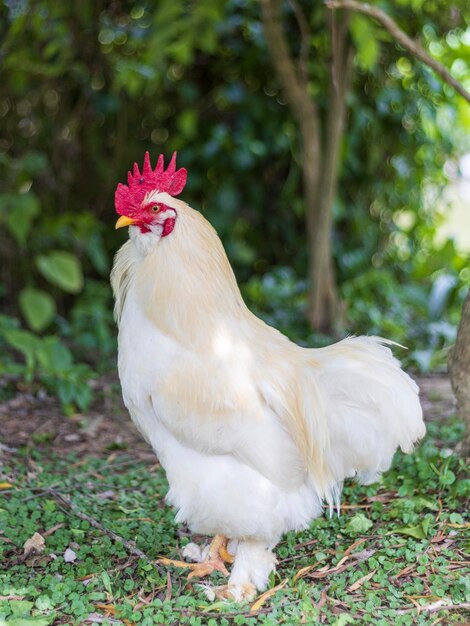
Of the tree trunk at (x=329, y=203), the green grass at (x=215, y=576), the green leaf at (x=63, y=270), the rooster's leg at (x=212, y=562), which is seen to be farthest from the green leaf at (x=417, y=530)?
the tree trunk at (x=329, y=203)

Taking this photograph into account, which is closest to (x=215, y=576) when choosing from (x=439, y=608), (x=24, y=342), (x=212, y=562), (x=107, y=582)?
(x=212, y=562)

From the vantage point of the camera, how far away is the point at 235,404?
9.93 ft

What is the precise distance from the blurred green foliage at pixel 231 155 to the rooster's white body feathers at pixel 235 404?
321cm

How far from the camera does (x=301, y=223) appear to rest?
8.38 meters

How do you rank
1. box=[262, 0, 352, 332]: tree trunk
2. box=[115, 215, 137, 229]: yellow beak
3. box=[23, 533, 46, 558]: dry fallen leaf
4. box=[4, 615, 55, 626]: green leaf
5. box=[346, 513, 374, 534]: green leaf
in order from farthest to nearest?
box=[262, 0, 352, 332]: tree trunk, box=[346, 513, 374, 534]: green leaf, box=[23, 533, 46, 558]: dry fallen leaf, box=[115, 215, 137, 229]: yellow beak, box=[4, 615, 55, 626]: green leaf

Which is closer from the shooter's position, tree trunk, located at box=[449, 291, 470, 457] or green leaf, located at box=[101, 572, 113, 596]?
green leaf, located at box=[101, 572, 113, 596]

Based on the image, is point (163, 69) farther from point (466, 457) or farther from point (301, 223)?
point (466, 457)

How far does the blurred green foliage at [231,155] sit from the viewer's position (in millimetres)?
6824

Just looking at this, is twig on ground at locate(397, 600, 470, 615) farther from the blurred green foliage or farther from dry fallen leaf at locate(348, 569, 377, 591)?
the blurred green foliage

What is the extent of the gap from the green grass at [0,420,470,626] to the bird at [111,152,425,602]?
241 mm

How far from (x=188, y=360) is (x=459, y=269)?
18.1 feet

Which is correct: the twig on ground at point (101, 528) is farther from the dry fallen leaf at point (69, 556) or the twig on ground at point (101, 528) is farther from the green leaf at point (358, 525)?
the green leaf at point (358, 525)

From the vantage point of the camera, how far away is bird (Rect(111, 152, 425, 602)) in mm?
3023

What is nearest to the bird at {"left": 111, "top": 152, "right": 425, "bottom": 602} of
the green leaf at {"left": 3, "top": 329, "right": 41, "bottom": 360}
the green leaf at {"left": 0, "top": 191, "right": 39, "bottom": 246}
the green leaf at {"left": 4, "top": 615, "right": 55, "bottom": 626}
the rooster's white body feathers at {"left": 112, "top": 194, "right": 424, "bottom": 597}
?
the rooster's white body feathers at {"left": 112, "top": 194, "right": 424, "bottom": 597}
